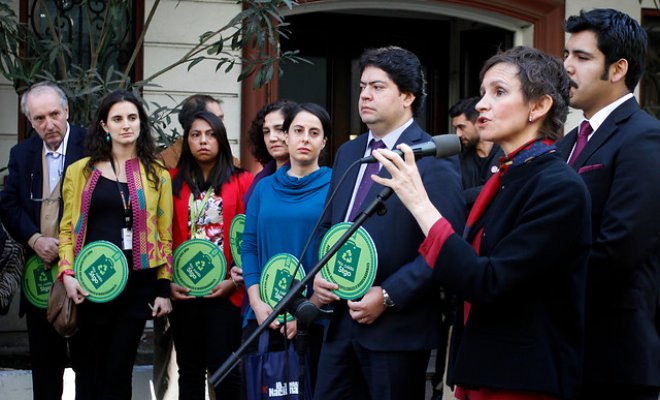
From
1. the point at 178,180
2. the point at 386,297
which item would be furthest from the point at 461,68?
the point at 386,297

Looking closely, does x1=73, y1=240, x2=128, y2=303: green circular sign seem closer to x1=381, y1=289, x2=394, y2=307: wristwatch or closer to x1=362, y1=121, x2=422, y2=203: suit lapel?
x1=362, y1=121, x2=422, y2=203: suit lapel

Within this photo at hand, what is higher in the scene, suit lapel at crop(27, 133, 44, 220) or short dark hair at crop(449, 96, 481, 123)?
short dark hair at crop(449, 96, 481, 123)

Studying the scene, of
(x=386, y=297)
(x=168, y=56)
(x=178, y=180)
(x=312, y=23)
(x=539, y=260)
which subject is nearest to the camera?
(x=539, y=260)

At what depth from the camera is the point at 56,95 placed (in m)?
5.94

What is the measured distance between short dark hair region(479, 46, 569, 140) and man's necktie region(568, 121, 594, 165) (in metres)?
0.40

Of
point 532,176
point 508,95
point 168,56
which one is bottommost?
point 532,176

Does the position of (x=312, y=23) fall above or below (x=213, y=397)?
above

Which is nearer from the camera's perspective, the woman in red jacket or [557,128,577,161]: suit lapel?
[557,128,577,161]: suit lapel

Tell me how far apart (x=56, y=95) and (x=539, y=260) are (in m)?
3.54

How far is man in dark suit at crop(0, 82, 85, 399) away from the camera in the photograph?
5789mm

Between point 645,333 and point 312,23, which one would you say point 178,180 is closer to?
point 645,333

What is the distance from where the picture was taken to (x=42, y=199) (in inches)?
231

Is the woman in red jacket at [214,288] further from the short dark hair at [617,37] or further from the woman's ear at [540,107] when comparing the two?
the woman's ear at [540,107]

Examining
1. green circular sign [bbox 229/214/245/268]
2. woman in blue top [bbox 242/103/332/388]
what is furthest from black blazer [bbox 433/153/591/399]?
green circular sign [bbox 229/214/245/268]
